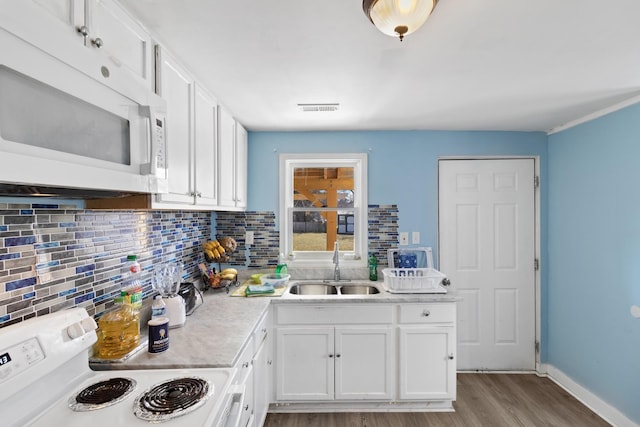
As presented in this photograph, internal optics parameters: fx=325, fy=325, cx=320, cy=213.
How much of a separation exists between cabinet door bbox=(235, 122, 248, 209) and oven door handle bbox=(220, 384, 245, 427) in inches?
62.5

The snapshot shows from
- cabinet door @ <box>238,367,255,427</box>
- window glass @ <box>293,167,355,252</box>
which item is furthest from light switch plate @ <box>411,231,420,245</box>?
cabinet door @ <box>238,367,255,427</box>

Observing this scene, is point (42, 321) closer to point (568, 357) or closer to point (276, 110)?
point (276, 110)

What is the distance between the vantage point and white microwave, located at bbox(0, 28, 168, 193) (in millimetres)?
611

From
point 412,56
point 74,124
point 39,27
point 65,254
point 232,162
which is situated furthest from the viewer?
point 232,162

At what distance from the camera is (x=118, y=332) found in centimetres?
137

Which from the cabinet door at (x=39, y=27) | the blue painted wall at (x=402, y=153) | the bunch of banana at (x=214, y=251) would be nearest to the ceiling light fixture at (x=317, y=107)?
the blue painted wall at (x=402, y=153)

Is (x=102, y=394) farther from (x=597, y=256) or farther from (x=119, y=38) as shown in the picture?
(x=597, y=256)

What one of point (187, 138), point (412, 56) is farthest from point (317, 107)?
point (187, 138)

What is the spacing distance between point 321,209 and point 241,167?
829mm

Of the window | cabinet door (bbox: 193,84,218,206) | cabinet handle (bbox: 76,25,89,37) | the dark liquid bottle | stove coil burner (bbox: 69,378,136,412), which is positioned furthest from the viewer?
the window

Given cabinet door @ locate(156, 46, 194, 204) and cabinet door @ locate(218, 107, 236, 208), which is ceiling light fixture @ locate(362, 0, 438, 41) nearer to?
cabinet door @ locate(156, 46, 194, 204)

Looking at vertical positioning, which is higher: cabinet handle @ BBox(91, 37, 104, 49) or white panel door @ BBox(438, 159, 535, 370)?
cabinet handle @ BBox(91, 37, 104, 49)

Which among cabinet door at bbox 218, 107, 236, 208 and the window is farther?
the window

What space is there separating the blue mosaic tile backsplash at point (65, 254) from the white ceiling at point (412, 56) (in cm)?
83
